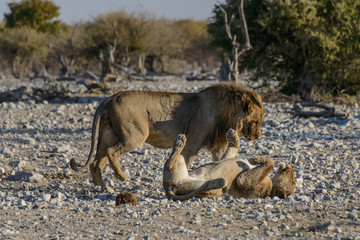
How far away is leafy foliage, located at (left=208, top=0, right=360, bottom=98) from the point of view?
16703 mm

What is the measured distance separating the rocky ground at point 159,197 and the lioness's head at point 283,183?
0.64 ft

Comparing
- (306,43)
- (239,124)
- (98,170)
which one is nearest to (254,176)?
(239,124)

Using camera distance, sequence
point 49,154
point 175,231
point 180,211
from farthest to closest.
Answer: point 49,154 → point 180,211 → point 175,231

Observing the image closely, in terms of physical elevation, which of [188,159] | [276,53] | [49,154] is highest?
[276,53]

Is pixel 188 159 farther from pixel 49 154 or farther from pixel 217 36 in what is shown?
pixel 217 36

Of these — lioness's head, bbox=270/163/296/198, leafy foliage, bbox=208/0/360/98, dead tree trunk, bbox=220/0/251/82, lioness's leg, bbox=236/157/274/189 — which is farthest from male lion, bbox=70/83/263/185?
leafy foliage, bbox=208/0/360/98

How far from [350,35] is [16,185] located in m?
13.1

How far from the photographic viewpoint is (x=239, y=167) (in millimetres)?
6324

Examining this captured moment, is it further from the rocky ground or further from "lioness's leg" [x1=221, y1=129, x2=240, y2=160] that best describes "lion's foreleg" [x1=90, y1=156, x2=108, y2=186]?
"lioness's leg" [x1=221, y1=129, x2=240, y2=160]

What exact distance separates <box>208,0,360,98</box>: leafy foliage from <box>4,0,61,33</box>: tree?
3972cm

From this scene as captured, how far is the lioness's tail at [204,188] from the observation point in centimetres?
571

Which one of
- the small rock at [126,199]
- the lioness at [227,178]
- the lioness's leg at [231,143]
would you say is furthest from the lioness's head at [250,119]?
the small rock at [126,199]

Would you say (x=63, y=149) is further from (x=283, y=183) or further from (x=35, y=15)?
(x=35, y=15)

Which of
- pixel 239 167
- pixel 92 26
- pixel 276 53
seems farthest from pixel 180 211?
pixel 92 26
